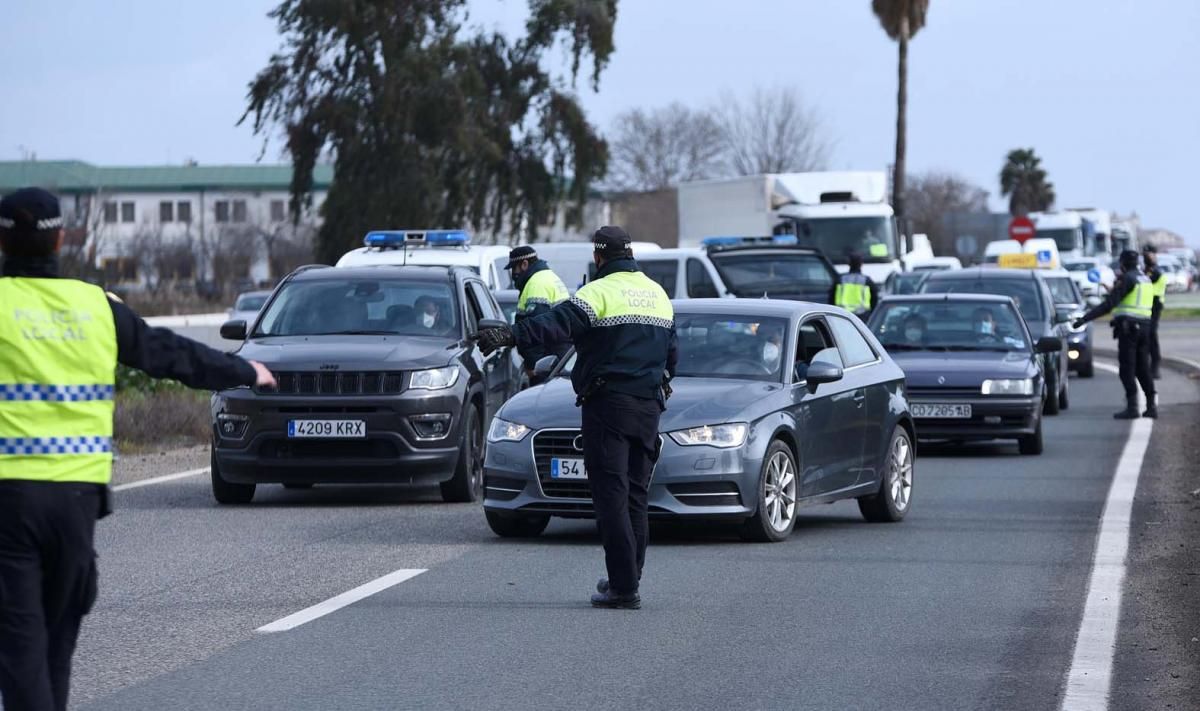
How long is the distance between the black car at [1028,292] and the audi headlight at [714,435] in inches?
499

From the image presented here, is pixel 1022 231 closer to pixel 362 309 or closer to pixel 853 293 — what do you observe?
pixel 853 293

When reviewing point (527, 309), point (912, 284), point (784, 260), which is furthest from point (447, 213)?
point (527, 309)

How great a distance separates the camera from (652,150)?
95875 mm

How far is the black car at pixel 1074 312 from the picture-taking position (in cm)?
3070

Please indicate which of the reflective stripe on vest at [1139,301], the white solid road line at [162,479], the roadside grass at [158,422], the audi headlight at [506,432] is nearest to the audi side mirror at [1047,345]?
the reflective stripe on vest at [1139,301]

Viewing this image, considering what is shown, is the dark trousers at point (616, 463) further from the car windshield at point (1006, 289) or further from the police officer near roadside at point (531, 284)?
the car windshield at point (1006, 289)

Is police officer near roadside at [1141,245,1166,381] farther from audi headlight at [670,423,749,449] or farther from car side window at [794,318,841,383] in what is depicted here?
audi headlight at [670,423,749,449]

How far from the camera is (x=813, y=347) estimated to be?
507 inches

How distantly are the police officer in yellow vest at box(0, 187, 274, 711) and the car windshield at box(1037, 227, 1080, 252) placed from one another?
60916 mm

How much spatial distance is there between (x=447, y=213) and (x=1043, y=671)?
135 ft

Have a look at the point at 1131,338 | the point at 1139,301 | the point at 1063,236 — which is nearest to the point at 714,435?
the point at 1131,338

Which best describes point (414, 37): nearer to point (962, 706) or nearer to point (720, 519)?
point (720, 519)

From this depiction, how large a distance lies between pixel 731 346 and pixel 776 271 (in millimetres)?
14564

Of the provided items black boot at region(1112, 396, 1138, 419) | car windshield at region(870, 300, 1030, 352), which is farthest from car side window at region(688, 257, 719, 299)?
black boot at region(1112, 396, 1138, 419)
